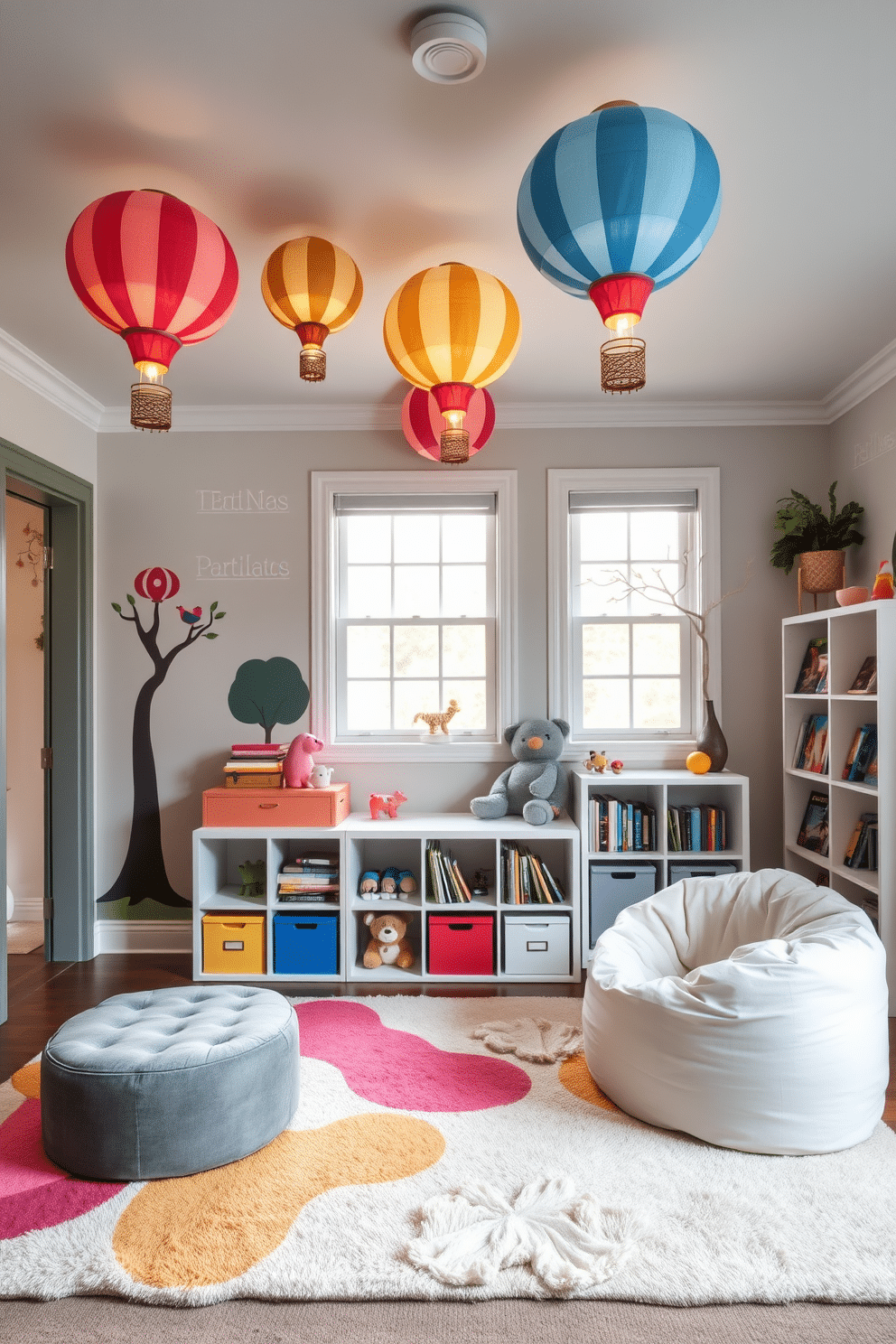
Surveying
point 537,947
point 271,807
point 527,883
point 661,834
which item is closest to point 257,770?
point 271,807

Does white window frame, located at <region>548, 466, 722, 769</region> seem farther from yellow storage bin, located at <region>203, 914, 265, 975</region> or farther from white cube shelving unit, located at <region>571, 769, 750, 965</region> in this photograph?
yellow storage bin, located at <region>203, 914, 265, 975</region>

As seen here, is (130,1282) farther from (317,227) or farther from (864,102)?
(864,102)

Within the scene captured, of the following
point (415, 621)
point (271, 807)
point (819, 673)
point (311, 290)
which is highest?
point (311, 290)

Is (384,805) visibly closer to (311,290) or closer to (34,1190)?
(34,1190)

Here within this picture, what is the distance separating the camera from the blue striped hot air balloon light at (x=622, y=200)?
1546mm

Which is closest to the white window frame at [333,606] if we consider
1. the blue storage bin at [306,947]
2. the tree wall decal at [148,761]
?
the tree wall decal at [148,761]

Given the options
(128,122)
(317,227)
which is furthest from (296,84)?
(317,227)

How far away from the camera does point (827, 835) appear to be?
367 cm

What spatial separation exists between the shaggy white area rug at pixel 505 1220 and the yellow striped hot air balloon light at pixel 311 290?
2.09 meters

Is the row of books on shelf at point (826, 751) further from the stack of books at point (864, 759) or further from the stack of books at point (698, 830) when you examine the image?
the stack of books at point (698, 830)

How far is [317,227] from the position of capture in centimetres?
260

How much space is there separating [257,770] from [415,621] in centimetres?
109

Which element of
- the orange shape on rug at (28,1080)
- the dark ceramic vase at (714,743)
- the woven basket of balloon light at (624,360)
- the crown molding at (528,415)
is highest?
the crown molding at (528,415)

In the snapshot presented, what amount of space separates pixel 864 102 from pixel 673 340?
4.55ft
